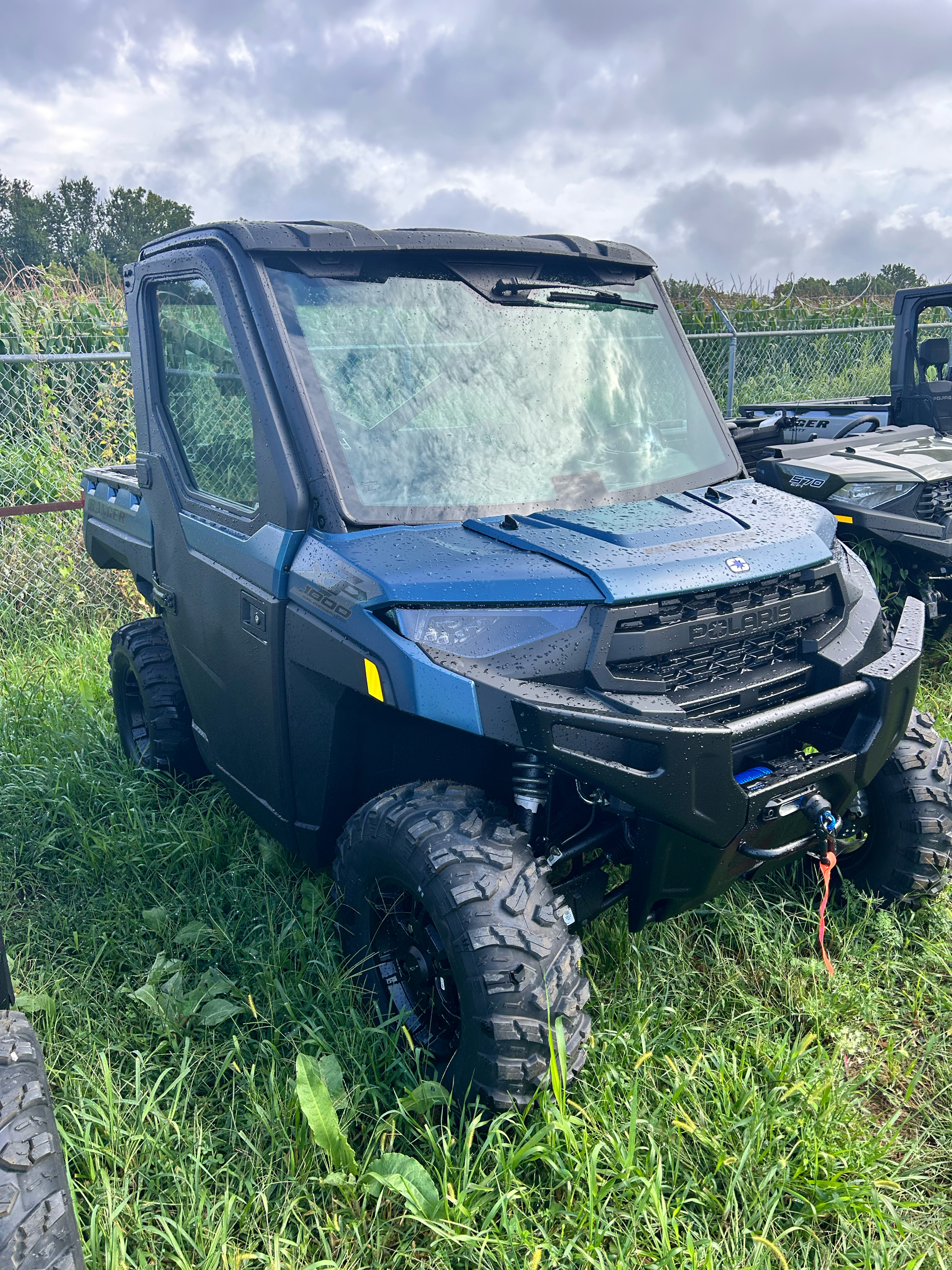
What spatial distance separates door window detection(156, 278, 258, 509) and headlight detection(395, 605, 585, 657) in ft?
2.55

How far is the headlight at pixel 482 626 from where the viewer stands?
2.18 m

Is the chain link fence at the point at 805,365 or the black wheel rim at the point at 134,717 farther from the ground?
the chain link fence at the point at 805,365

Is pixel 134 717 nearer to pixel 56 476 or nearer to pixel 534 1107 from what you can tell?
pixel 534 1107

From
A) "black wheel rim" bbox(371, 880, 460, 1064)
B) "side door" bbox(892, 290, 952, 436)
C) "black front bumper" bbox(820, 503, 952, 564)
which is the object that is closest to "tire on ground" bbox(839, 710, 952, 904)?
"black wheel rim" bbox(371, 880, 460, 1064)

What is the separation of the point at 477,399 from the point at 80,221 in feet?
244

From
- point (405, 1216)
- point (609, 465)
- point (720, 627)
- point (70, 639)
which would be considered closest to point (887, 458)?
point (609, 465)

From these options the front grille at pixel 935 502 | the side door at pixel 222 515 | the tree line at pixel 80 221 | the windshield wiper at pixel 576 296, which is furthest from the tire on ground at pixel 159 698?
the tree line at pixel 80 221

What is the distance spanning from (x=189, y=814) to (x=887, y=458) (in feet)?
11.4

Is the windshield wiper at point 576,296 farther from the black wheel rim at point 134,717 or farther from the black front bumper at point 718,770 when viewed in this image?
the black wheel rim at point 134,717

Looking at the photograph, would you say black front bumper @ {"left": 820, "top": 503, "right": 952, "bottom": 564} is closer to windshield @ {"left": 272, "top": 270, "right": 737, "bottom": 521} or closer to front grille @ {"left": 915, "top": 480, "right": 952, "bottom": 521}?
front grille @ {"left": 915, "top": 480, "right": 952, "bottom": 521}

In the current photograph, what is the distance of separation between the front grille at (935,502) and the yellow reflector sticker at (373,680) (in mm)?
3315

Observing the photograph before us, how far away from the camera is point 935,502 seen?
15.2ft

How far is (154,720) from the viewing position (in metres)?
3.74

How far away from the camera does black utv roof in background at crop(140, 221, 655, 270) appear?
2.55 m
